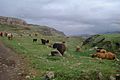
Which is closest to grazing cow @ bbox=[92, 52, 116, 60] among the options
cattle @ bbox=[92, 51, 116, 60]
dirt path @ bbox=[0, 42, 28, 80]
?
Answer: cattle @ bbox=[92, 51, 116, 60]

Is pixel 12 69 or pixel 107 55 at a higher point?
pixel 107 55

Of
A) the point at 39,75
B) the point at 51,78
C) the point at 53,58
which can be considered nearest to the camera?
the point at 51,78

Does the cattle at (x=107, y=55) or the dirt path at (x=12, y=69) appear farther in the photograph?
the cattle at (x=107, y=55)

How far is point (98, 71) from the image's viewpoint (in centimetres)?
2080

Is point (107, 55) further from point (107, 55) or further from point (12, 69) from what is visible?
point (12, 69)

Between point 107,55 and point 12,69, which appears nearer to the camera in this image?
point 12,69

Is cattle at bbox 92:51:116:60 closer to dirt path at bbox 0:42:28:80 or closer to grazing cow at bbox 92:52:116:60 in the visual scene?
grazing cow at bbox 92:52:116:60

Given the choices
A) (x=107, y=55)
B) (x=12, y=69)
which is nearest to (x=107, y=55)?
(x=107, y=55)

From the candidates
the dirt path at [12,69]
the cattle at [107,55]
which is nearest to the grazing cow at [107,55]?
the cattle at [107,55]

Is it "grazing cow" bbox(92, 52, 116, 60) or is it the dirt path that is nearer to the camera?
the dirt path

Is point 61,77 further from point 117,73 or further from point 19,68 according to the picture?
point 19,68

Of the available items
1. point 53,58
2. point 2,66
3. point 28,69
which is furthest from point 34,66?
point 53,58

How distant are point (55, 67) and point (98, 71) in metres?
4.81

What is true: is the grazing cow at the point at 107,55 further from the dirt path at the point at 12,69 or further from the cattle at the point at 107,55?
the dirt path at the point at 12,69
